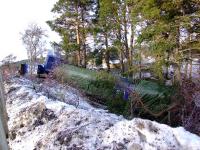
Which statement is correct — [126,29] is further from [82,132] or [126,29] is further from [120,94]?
[82,132]

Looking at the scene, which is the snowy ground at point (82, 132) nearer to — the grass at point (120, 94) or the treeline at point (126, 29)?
the grass at point (120, 94)

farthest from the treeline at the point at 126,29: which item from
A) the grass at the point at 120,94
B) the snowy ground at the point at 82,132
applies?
the snowy ground at the point at 82,132

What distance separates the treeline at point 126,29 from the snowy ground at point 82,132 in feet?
42.3

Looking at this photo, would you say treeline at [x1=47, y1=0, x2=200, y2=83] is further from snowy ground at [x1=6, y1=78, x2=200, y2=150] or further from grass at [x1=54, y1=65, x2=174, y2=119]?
snowy ground at [x1=6, y1=78, x2=200, y2=150]

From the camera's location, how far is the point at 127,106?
35.6 feet

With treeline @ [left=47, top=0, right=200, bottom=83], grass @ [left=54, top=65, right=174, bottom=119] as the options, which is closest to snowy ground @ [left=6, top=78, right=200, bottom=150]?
grass @ [left=54, top=65, right=174, bottom=119]

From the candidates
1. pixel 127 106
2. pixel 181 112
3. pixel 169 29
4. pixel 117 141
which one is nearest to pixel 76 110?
pixel 117 141

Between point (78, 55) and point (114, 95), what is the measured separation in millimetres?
26933

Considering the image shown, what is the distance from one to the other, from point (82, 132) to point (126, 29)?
30.3 meters

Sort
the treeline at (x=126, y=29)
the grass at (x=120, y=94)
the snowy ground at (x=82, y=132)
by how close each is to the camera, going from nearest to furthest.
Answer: the snowy ground at (x=82, y=132), the grass at (x=120, y=94), the treeline at (x=126, y=29)

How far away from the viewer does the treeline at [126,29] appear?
2012 cm

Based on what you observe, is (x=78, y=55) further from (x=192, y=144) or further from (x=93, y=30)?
(x=192, y=144)

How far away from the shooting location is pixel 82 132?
16.6 feet

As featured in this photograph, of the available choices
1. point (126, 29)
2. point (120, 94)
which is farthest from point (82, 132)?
point (126, 29)
